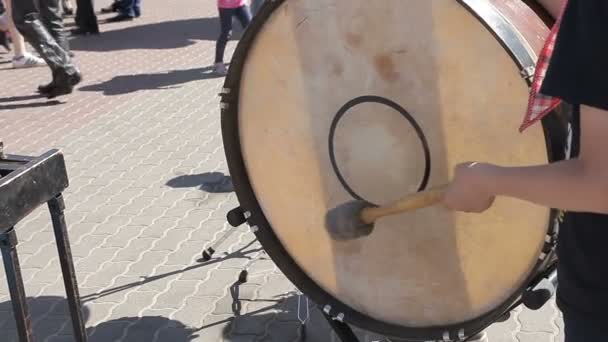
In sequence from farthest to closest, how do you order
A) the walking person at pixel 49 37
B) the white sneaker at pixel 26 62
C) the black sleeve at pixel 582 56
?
the white sneaker at pixel 26 62, the walking person at pixel 49 37, the black sleeve at pixel 582 56

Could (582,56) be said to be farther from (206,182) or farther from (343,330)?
(206,182)

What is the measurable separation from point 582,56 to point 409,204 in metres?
0.64

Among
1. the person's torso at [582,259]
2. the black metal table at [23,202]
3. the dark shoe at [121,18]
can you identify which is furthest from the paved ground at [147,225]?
the dark shoe at [121,18]

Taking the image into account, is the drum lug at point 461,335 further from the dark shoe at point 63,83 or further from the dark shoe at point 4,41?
the dark shoe at point 4,41

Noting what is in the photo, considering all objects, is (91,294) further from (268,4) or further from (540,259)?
(540,259)

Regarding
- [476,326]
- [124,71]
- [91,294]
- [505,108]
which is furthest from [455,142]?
[124,71]

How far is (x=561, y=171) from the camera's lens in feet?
4.20

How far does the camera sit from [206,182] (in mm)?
4945

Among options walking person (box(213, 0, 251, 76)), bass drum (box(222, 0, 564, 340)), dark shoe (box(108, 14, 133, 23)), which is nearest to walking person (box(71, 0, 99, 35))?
dark shoe (box(108, 14, 133, 23))

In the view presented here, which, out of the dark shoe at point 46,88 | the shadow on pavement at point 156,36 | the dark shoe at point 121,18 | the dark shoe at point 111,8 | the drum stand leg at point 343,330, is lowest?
the drum stand leg at point 343,330

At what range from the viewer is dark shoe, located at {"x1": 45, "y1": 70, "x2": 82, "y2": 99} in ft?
22.9

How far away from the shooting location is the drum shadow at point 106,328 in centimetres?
333

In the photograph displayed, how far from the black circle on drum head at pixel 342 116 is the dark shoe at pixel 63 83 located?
5019mm

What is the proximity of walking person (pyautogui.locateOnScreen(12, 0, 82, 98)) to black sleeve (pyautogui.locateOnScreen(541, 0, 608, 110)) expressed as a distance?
5.99 m
